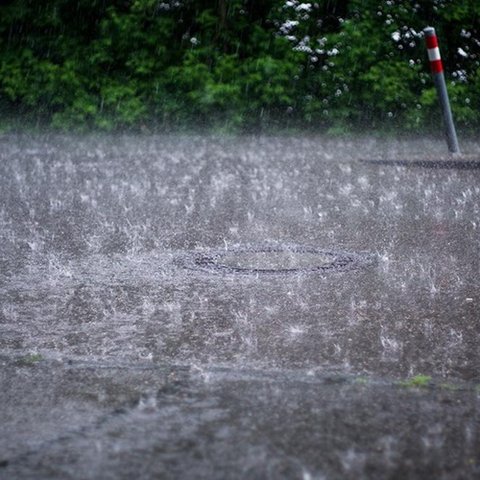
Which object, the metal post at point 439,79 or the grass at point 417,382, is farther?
the metal post at point 439,79

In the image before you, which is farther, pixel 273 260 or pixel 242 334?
pixel 273 260

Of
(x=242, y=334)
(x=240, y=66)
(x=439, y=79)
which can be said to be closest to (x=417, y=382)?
(x=242, y=334)

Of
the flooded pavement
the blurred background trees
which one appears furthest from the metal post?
the blurred background trees

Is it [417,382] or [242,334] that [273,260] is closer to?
[242,334]

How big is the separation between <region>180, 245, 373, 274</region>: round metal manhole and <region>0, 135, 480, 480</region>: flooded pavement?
0.02 meters

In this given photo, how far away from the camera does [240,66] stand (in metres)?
15.2

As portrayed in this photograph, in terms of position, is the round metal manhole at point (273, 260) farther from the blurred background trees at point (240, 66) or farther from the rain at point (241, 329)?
the blurred background trees at point (240, 66)

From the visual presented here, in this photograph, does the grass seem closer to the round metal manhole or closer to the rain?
the rain

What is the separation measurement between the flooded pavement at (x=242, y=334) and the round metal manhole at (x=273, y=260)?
16 mm

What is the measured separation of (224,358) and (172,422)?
721 mm

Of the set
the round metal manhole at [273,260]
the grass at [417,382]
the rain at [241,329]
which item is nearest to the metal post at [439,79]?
the rain at [241,329]

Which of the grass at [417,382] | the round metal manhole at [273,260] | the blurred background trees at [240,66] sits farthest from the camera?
the blurred background trees at [240,66]

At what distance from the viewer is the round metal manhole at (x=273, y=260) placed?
5102 millimetres

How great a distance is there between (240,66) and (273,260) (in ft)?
33.6
